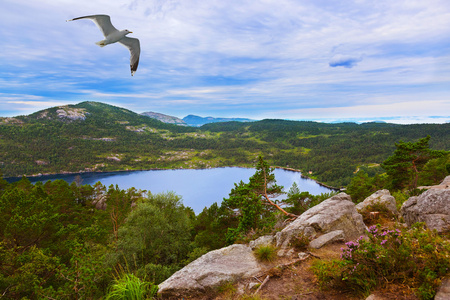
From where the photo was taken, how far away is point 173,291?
22.1ft

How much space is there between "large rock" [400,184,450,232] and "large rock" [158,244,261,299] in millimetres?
6778

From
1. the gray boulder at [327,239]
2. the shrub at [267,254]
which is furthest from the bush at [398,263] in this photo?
the gray boulder at [327,239]

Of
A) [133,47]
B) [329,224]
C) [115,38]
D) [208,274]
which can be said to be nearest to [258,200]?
[329,224]

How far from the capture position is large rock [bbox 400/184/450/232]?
→ 7699mm

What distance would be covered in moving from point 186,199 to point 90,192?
214ft

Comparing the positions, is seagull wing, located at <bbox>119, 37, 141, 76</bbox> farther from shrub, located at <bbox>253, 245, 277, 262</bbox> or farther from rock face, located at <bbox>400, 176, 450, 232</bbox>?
rock face, located at <bbox>400, 176, 450, 232</bbox>

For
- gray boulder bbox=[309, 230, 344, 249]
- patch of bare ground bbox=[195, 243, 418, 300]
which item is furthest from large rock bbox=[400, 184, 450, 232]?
patch of bare ground bbox=[195, 243, 418, 300]

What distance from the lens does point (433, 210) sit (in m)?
8.29

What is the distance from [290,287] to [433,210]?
6.98 meters

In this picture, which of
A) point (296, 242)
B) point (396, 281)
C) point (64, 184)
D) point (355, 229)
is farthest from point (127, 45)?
point (64, 184)

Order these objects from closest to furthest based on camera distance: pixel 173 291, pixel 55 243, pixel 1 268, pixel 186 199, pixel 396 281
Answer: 1. pixel 396 281
2. pixel 173 291
3. pixel 1 268
4. pixel 55 243
5. pixel 186 199

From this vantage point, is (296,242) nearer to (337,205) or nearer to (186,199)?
(337,205)

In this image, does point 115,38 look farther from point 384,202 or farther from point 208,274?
point 384,202

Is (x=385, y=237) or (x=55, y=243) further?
(x=55, y=243)
